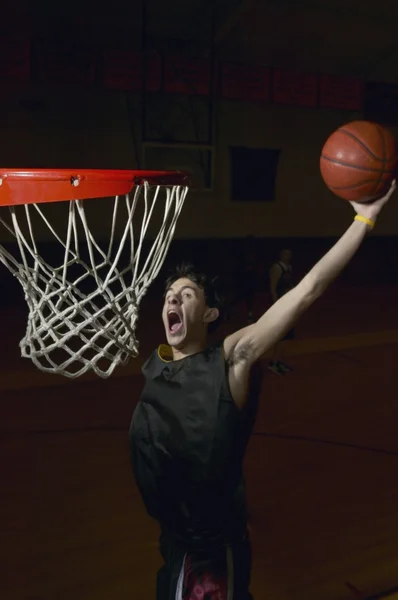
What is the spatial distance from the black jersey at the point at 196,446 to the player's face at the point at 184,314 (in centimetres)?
9

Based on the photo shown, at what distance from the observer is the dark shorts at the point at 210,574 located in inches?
81.0

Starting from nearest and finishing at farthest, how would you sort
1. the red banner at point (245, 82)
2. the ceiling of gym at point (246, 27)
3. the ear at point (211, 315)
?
the ear at point (211, 315) < the ceiling of gym at point (246, 27) < the red banner at point (245, 82)

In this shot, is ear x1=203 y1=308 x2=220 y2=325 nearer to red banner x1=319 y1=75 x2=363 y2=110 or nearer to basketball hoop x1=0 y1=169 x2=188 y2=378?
basketball hoop x1=0 y1=169 x2=188 y2=378

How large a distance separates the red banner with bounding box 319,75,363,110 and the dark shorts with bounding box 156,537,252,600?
12.7m

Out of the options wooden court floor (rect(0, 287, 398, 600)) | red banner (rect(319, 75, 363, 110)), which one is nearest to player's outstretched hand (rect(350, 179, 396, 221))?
wooden court floor (rect(0, 287, 398, 600))

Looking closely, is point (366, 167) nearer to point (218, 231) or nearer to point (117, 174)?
point (117, 174)

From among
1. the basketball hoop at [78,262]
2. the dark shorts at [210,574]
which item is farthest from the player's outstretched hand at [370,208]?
the dark shorts at [210,574]

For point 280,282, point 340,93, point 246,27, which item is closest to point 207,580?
point 280,282

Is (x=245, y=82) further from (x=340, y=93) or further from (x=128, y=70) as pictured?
(x=128, y=70)

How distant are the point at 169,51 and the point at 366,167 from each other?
10.2 meters

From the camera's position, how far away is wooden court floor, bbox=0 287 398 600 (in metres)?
3.44

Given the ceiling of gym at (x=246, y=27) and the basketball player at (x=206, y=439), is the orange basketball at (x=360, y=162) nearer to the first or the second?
the basketball player at (x=206, y=439)

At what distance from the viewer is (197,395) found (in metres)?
2.03

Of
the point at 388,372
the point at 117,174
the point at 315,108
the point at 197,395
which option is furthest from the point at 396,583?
the point at 315,108
